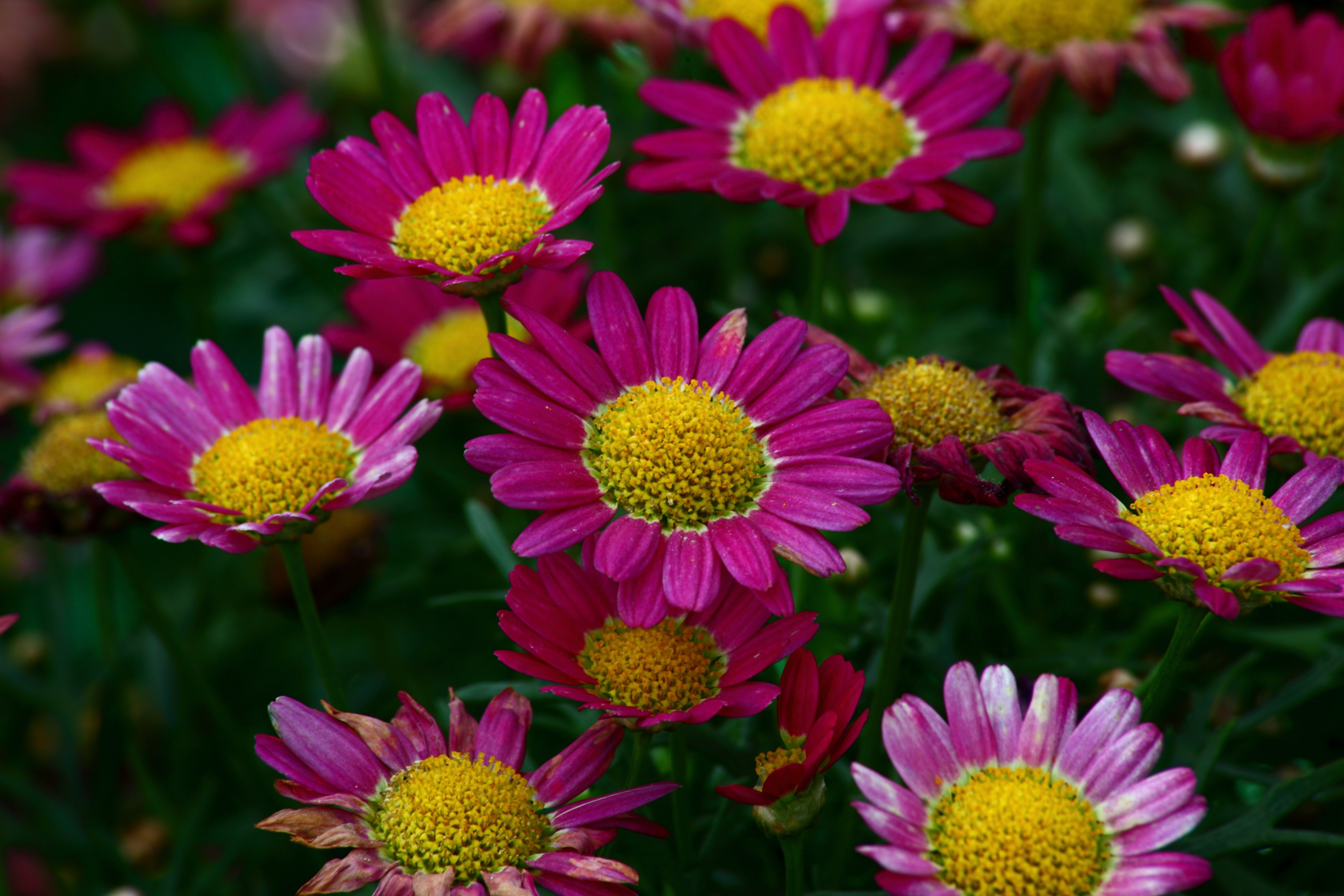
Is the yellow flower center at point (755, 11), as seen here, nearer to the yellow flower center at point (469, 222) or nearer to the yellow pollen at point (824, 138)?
the yellow pollen at point (824, 138)

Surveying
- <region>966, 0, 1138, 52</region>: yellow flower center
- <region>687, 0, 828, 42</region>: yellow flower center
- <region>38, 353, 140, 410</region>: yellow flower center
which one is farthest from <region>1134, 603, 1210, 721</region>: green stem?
<region>38, 353, 140, 410</region>: yellow flower center

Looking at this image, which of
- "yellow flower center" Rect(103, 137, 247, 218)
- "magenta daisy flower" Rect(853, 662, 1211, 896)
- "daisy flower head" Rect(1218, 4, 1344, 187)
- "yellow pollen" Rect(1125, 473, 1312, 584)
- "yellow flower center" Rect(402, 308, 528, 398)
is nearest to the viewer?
"magenta daisy flower" Rect(853, 662, 1211, 896)

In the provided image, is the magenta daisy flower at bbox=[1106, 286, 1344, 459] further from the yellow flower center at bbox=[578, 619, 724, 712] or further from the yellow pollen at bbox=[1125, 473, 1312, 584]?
the yellow flower center at bbox=[578, 619, 724, 712]

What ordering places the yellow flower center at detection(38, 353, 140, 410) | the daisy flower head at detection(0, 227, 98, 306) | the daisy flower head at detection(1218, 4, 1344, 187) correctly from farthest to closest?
1. the daisy flower head at detection(0, 227, 98, 306)
2. the yellow flower center at detection(38, 353, 140, 410)
3. the daisy flower head at detection(1218, 4, 1344, 187)

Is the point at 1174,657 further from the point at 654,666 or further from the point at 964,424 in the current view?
the point at 654,666

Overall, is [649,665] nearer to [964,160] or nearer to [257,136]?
[964,160]

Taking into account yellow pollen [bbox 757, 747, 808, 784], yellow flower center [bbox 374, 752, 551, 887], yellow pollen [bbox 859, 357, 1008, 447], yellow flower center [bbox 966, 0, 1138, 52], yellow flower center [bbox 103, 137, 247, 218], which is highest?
yellow flower center [bbox 966, 0, 1138, 52]

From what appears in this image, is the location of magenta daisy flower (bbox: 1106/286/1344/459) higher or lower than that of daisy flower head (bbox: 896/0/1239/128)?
lower
